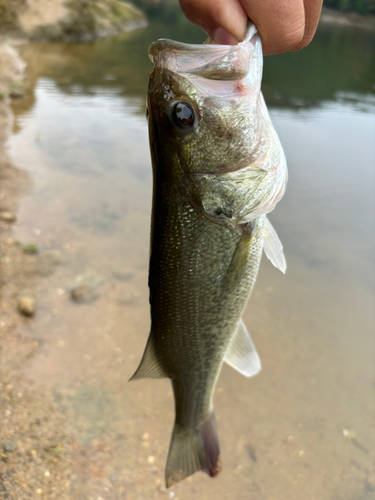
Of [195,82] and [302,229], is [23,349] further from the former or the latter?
[302,229]

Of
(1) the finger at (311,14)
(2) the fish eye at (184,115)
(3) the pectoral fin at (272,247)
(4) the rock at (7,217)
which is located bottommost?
(4) the rock at (7,217)

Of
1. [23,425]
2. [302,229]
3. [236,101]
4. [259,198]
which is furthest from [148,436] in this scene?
[302,229]

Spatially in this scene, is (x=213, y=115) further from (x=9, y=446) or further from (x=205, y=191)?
(x=9, y=446)

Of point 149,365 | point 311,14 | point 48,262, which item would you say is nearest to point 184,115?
point 311,14

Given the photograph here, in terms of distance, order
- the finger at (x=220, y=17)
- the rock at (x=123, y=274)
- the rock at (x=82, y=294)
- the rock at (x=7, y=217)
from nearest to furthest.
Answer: the finger at (x=220, y=17) < the rock at (x=82, y=294) < the rock at (x=123, y=274) < the rock at (x=7, y=217)

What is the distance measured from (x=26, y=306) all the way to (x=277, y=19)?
3.85 metres

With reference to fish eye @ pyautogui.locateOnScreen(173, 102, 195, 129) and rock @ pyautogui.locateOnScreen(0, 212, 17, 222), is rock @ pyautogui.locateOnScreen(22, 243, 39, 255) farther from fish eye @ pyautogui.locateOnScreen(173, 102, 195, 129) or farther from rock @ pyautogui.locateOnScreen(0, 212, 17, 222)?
fish eye @ pyautogui.locateOnScreen(173, 102, 195, 129)

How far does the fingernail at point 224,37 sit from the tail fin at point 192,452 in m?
1.89

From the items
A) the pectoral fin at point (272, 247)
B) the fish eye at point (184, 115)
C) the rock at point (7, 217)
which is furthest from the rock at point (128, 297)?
the fish eye at point (184, 115)

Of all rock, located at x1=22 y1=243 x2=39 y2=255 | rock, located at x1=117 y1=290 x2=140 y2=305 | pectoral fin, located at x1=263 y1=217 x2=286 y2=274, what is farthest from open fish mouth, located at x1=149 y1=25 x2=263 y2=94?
rock, located at x1=22 y1=243 x2=39 y2=255

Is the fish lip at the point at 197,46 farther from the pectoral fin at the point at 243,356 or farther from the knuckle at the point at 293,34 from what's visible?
the pectoral fin at the point at 243,356

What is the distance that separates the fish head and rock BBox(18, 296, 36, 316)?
10.8 ft

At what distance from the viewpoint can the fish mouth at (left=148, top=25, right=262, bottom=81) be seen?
121cm

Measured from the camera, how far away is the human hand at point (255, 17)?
3.72 ft
